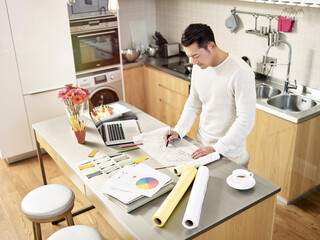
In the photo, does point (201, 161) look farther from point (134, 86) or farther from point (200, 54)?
point (134, 86)

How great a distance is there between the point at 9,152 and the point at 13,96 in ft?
2.10

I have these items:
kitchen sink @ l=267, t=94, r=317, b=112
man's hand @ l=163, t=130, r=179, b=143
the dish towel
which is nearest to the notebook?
man's hand @ l=163, t=130, r=179, b=143

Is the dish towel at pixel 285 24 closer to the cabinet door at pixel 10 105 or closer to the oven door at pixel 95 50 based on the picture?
the oven door at pixel 95 50

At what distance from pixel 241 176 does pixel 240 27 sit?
2.25 meters

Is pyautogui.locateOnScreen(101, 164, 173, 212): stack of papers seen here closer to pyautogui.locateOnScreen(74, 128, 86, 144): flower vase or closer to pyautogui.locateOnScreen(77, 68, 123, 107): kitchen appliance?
pyautogui.locateOnScreen(74, 128, 86, 144): flower vase

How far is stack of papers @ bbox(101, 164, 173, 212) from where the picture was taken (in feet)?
5.90

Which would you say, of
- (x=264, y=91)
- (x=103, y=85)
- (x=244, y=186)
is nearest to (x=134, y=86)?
(x=103, y=85)

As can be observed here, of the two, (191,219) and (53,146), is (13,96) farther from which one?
(191,219)

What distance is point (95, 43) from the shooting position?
411 centimetres

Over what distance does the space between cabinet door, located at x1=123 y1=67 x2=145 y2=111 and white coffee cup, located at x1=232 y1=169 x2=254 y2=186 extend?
2.80m

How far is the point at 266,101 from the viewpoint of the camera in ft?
10.5

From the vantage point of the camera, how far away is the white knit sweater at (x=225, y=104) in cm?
212

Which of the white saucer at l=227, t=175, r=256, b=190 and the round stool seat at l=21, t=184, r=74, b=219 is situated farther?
the round stool seat at l=21, t=184, r=74, b=219

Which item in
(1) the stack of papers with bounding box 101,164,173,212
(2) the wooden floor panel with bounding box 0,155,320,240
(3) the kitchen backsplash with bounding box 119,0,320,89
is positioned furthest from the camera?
(3) the kitchen backsplash with bounding box 119,0,320,89
